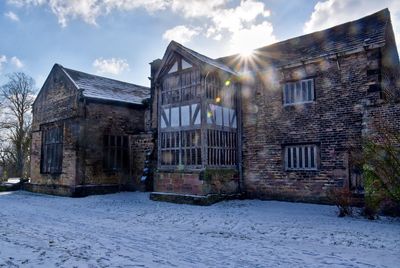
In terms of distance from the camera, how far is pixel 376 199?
27.6ft

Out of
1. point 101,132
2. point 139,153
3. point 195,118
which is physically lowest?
point 139,153

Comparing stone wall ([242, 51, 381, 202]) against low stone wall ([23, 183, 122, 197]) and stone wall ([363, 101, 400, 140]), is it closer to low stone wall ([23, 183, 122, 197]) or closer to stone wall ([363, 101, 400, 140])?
stone wall ([363, 101, 400, 140])

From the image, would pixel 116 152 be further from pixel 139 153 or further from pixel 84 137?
pixel 84 137

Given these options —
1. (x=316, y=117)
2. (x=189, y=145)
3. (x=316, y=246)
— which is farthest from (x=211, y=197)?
(x=316, y=246)

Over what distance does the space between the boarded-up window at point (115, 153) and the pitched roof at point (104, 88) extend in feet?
7.52

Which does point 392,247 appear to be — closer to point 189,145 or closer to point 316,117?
point 316,117

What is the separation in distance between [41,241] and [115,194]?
33.1ft

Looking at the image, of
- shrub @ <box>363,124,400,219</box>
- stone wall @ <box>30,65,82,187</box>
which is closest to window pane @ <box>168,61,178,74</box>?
stone wall @ <box>30,65,82,187</box>

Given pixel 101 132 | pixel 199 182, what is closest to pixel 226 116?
pixel 199 182

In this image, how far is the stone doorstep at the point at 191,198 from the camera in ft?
39.0

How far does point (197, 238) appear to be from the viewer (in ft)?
22.1

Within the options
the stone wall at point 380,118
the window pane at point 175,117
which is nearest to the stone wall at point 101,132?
the window pane at point 175,117

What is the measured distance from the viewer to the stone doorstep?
39.0 ft

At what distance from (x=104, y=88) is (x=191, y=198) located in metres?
10.1
